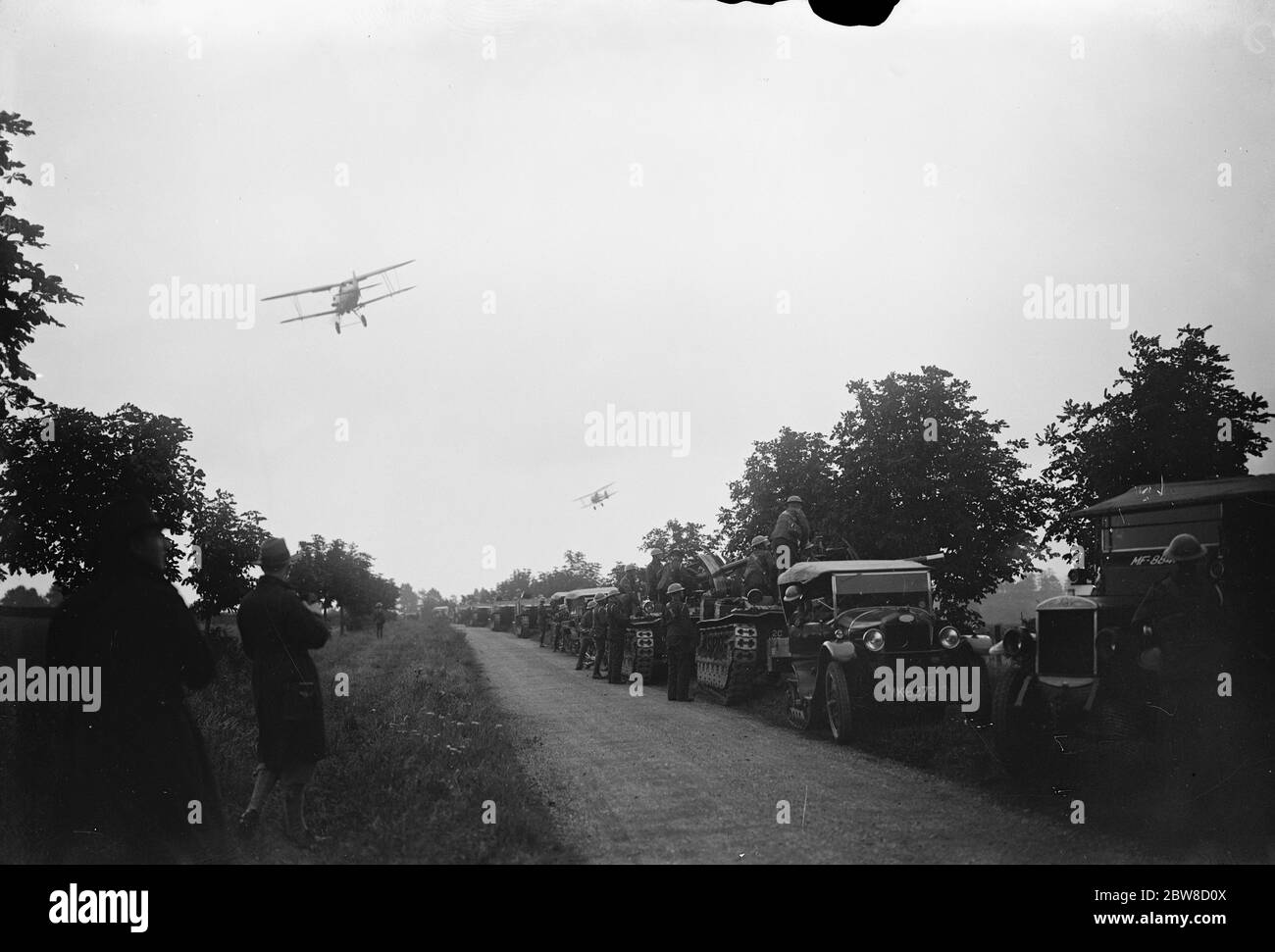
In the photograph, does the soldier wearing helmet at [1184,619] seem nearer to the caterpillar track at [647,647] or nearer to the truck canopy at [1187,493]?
the truck canopy at [1187,493]

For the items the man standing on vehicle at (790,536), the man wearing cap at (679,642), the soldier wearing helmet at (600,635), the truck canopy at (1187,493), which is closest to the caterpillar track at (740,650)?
the man wearing cap at (679,642)

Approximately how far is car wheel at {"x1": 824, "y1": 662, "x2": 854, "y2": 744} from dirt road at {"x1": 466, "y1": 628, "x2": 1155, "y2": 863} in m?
0.22

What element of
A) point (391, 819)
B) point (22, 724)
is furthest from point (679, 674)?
point (22, 724)

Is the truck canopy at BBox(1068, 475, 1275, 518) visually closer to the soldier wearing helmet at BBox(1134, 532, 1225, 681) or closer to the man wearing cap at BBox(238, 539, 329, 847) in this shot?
the soldier wearing helmet at BBox(1134, 532, 1225, 681)

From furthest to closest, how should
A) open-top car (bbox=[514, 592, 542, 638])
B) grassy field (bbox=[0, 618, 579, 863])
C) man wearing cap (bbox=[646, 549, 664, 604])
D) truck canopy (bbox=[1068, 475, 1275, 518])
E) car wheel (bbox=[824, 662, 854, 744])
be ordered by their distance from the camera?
1. open-top car (bbox=[514, 592, 542, 638])
2. man wearing cap (bbox=[646, 549, 664, 604])
3. car wheel (bbox=[824, 662, 854, 744])
4. truck canopy (bbox=[1068, 475, 1275, 518])
5. grassy field (bbox=[0, 618, 579, 863])

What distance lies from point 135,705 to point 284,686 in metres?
0.90

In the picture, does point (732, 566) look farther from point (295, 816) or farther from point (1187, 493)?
point (295, 816)

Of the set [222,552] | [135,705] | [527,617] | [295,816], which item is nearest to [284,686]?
[295,816]

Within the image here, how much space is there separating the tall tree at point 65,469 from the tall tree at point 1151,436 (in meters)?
12.8

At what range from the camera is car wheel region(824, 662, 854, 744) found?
10.0 meters

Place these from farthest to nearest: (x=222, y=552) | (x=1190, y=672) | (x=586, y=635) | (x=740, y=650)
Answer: (x=586, y=635)
(x=740, y=650)
(x=222, y=552)
(x=1190, y=672)

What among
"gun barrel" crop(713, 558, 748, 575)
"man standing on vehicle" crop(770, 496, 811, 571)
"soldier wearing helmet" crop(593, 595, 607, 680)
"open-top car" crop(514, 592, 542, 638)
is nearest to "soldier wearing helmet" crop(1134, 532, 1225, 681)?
"man standing on vehicle" crop(770, 496, 811, 571)

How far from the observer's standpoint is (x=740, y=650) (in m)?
13.4

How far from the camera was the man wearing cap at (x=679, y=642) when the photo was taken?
48.8 ft
